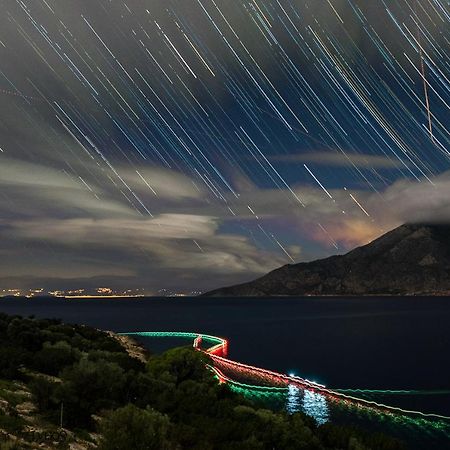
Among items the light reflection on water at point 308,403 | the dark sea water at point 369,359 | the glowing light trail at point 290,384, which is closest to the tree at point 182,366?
the light reflection on water at point 308,403

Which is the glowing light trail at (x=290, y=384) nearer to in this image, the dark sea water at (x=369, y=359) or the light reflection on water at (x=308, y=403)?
the light reflection on water at (x=308, y=403)

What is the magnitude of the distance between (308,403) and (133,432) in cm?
4968

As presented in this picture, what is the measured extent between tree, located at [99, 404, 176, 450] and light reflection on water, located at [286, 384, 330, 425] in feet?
128

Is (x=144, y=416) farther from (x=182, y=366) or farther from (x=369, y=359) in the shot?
(x=369, y=359)

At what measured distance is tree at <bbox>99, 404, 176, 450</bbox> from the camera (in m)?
18.4

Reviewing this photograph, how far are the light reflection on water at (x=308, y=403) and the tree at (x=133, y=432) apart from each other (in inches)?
1539

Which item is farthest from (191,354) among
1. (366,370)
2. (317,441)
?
(366,370)

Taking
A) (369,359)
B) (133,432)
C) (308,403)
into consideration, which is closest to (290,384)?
(308,403)

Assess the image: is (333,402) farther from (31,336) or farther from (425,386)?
(31,336)

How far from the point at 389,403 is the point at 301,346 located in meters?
62.5

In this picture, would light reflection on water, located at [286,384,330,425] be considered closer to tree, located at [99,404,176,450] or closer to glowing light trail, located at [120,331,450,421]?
glowing light trail, located at [120,331,450,421]

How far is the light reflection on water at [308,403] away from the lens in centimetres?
5799

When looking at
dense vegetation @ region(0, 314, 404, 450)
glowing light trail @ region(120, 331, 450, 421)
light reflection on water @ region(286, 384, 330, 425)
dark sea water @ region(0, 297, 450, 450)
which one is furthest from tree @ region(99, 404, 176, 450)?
glowing light trail @ region(120, 331, 450, 421)

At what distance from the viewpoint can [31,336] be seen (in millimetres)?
47906
